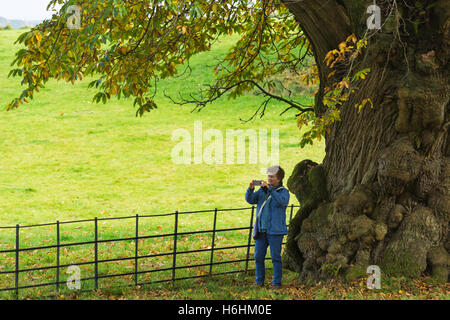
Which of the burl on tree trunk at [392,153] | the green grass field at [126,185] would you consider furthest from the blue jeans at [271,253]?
the burl on tree trunk at [392,153]

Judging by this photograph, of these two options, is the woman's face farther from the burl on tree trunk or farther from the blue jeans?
the burl on tree trunk

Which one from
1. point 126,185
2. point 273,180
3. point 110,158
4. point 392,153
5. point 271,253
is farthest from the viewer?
point 110,158

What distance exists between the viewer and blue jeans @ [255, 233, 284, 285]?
712cm

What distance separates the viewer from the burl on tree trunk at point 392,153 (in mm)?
6637

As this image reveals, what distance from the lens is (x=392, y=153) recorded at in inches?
267

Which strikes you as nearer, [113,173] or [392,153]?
[392,153]

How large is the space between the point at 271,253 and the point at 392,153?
2.18 meters

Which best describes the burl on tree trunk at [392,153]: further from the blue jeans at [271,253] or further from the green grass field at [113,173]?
the green grass field at [113,173]

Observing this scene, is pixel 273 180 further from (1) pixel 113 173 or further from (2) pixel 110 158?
(2) pixel 110 158

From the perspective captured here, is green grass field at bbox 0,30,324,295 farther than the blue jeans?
Yes

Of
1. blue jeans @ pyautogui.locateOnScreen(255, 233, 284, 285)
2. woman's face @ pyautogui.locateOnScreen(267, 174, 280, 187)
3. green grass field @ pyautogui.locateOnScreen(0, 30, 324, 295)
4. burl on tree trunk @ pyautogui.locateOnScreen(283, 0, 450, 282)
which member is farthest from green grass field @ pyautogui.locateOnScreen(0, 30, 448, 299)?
woman's face @ pyautogui.locateOnScreen(267, 174, 280, 187)

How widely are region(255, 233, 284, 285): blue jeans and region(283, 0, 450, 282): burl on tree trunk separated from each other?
46cm

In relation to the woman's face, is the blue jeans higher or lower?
lower

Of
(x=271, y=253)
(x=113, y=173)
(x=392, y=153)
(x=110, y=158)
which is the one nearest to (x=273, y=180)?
(x=271, y=253)
